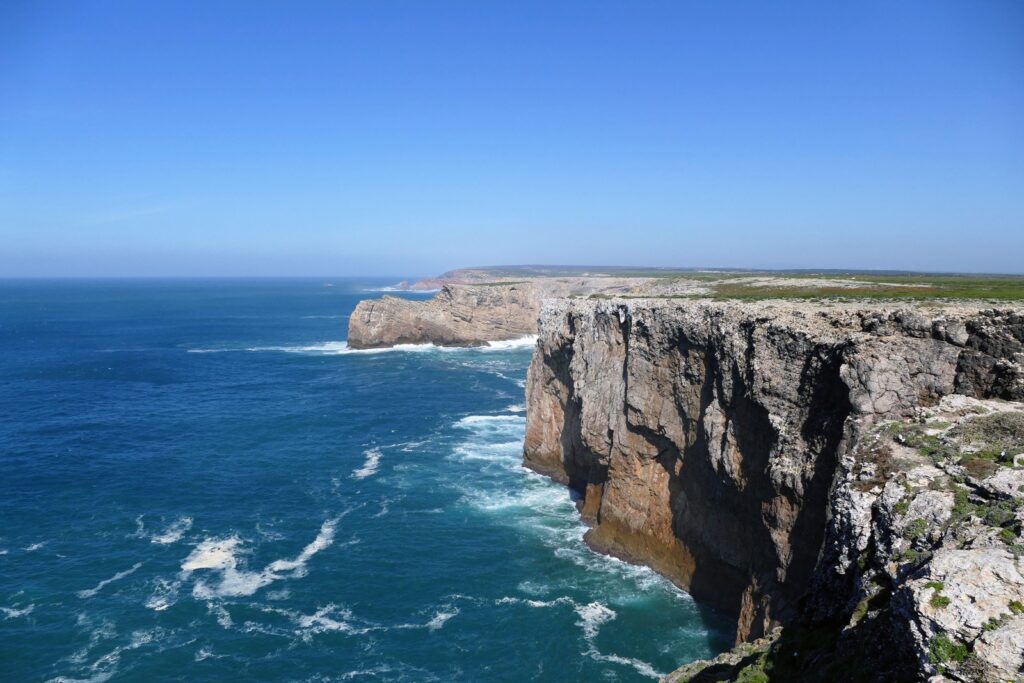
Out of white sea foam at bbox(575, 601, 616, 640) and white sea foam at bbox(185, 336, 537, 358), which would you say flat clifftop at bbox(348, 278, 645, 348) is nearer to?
white sea foam at bbox(185, 336, 537, 358)

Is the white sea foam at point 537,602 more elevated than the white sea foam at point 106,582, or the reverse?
the white sea foam at point 106,582

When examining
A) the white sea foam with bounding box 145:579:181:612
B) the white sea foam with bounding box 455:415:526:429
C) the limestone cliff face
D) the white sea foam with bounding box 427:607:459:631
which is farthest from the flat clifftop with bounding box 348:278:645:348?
the white sea foam with bounding box 427:607:459:631

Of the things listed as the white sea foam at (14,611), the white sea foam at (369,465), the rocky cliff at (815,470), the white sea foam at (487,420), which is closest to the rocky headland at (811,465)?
the rocky cliff at (815,470)

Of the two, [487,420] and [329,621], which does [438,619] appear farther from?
[487,420]

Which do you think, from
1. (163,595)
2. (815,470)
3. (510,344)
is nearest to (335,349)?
(510,344)

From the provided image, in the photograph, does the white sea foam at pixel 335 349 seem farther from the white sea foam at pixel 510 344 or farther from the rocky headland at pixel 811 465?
the rocky headland at pixel 811 465
